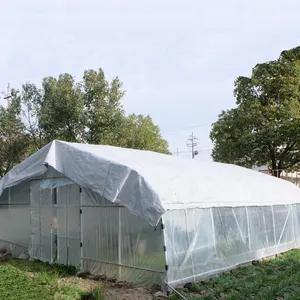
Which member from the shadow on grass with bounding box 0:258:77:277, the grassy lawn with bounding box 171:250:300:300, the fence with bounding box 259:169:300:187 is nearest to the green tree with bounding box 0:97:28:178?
the shadow on grass with bounding box 0:258:77:277

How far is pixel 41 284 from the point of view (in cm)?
789

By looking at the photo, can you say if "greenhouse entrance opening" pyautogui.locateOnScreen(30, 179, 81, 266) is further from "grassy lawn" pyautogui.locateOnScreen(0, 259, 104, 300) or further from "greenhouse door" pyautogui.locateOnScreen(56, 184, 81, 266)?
"grassy lawn" pyautogui.locateOnScreen(0, 259, 104, 300)

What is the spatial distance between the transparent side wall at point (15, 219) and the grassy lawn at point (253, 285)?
5.73 m

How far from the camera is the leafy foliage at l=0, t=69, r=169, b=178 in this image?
1677 centimetres

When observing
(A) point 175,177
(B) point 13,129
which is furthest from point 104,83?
(A) point 175,177

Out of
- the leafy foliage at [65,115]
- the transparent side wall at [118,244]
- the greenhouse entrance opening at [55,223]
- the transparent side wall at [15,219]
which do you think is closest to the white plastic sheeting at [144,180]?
the transparent side wall at [118,244]

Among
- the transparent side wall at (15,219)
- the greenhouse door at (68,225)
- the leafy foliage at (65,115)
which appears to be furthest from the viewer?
the leafy foliage at (65,115)

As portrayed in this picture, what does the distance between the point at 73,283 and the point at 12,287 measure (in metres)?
1.24

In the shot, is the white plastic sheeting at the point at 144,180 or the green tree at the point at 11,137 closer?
the white plastic sheeting at the point at 144,180

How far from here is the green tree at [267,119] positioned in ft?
64.5

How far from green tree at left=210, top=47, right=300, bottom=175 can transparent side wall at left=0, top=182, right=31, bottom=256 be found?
1220 cm

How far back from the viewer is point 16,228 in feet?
38.5

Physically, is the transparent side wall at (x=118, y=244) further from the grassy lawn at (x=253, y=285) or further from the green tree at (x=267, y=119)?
the green tree at (x=267, y=119)

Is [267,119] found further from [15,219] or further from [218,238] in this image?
[15,219]
